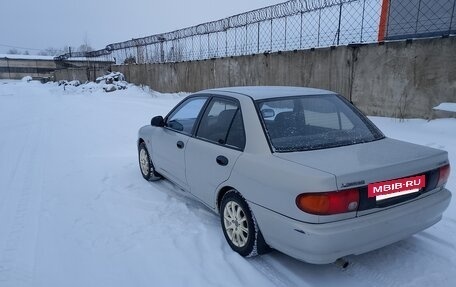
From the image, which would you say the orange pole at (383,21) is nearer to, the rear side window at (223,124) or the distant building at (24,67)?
the rear side window at (223,124)

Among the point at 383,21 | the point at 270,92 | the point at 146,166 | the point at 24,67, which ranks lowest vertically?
the point at 146,166

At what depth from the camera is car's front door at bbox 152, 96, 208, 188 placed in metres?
4.30

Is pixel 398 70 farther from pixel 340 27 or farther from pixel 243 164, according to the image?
pixel 243 164

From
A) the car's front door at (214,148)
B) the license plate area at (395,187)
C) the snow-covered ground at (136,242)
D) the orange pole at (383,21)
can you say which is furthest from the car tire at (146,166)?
the orange pole at (383,21)

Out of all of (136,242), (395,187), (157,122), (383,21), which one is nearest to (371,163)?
(395,187)

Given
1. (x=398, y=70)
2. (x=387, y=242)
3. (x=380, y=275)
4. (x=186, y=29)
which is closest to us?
(x=387, y=242)

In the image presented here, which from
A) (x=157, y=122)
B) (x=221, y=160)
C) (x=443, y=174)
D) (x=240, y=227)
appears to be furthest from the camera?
(x=157, y=122)

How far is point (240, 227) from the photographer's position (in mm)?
3289

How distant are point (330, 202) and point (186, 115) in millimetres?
2608

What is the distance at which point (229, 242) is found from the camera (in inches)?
138

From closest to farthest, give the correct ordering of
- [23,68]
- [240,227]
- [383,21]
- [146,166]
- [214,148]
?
[240,227]
[214,148]
[146,166]
[383,21]
[23,68]

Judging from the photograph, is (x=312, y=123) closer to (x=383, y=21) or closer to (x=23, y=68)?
(x=383, y=21)

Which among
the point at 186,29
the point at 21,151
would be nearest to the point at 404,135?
the point at 21,151

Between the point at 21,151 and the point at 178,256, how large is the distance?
6.25 metres
